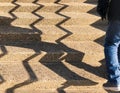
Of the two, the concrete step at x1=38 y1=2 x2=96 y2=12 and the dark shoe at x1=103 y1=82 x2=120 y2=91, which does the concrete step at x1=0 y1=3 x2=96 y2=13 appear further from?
the dark shoe at x1=103 y1=82 x2=120 y2=91

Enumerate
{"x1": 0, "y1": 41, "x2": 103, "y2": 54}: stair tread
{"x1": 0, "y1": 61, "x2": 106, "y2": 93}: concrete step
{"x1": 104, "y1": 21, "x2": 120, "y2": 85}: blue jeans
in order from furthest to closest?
{"x1": 0, "y1": 41, "x2": 103, "y2": 54}: stair tread
{"x1": 0, "y1": 61, "x2": 106, "y2": 93}: concrete step
{"x1": 104, "y1": 21, "x2": 120, "y2": 85}: blue jeans

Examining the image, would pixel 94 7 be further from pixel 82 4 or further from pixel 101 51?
pixel 101 51

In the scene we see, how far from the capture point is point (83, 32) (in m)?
5.01

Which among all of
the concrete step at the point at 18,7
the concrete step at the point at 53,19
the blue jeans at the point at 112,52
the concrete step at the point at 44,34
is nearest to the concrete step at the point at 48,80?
the blue jeans at the point at 112,52

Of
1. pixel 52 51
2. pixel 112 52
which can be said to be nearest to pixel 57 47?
pixel 52 51

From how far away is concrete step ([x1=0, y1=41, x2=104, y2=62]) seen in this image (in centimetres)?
448

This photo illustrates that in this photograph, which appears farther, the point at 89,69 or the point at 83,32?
the point at 83,32

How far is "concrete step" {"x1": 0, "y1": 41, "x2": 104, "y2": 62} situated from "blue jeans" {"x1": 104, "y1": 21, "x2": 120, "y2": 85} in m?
0.71

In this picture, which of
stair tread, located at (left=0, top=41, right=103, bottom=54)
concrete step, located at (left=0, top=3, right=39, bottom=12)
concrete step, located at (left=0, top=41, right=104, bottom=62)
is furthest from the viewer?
concrete step, located at (left=0, top=3, right=39, bottom=12)

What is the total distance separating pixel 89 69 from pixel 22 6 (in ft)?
5.73

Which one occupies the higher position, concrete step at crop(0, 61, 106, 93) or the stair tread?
the stair tread

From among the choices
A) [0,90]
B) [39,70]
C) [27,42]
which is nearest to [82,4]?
[27,42]

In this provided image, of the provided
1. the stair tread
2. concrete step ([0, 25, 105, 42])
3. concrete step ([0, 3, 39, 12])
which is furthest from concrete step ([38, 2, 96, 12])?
the stair tread

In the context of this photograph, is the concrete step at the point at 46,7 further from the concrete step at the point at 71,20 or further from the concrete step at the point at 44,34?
the concrete step at the point at 44,34
